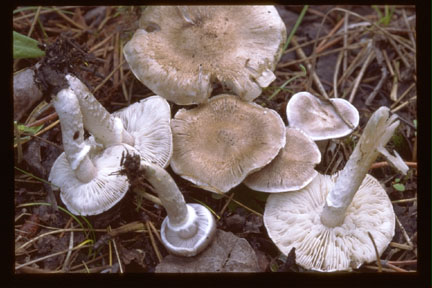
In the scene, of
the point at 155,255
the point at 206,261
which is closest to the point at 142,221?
the point at 155,255

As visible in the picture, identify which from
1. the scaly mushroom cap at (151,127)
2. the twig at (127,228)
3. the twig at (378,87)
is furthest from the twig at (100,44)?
the twig at (378,87)

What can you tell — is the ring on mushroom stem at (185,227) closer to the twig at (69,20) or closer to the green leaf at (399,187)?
the green leaf at (399,187)

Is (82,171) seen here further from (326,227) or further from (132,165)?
(326,227)

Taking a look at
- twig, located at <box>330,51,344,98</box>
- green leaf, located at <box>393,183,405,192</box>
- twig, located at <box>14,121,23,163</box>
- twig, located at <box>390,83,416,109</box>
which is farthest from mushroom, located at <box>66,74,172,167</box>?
twig, located at <box>390,83,416,109</box>

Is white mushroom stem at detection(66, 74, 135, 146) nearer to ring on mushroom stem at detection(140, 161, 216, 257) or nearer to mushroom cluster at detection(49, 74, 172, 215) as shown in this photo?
mushroom cluster at detection(49, 74, 172, 215)

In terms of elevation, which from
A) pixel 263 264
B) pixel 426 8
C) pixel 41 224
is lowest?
pixel 41 224

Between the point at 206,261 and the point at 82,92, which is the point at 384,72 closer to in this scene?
the point at 206,261
